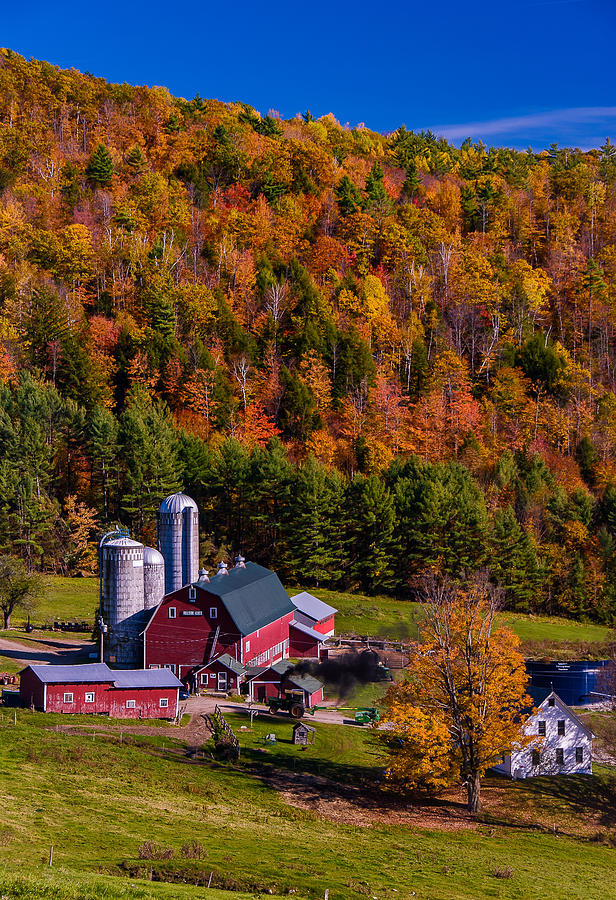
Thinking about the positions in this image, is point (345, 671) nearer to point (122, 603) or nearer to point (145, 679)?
point (122, 603)

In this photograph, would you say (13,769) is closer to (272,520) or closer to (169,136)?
(272,520)

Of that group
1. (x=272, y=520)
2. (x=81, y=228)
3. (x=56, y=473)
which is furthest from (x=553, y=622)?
(x=81, y=228)

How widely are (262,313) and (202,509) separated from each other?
3241 centimetres

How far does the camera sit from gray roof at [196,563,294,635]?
60094 millimetres

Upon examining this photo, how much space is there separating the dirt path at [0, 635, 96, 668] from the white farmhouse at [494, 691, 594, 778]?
2889cm

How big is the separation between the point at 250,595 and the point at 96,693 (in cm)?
1524

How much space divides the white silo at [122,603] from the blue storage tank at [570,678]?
26.0 metres

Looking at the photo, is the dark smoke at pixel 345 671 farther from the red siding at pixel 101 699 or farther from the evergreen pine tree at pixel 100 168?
the evergreen pine tree at pixel 100 168

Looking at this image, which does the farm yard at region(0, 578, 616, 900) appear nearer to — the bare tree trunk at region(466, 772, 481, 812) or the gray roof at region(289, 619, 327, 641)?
the bare tree trunk at region(466, 772, 481, 812)

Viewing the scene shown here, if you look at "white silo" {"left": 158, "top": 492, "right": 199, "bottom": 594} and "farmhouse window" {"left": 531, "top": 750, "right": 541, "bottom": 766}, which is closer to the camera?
"farmhouse window" {"left": 531, "top": 750, "right": 541, "bottom": 766}

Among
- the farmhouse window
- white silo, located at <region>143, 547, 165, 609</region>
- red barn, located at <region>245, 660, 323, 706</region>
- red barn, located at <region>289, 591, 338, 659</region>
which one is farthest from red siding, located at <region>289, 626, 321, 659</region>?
the farmhouse window

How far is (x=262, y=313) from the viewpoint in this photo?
374 ft

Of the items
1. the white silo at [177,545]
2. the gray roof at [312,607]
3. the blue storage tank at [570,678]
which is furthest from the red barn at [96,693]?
the blue storage tank at [570,678]

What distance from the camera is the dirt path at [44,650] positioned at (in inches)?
2405
